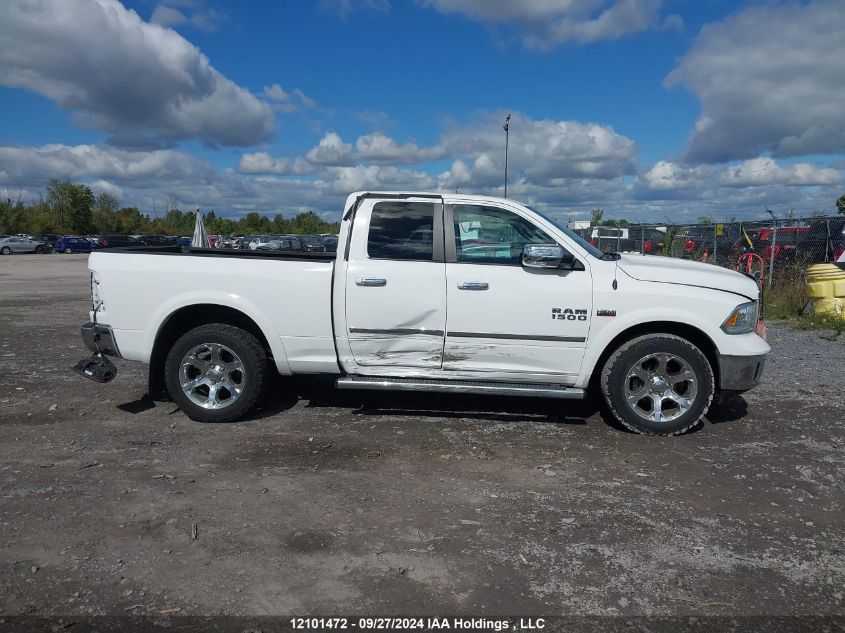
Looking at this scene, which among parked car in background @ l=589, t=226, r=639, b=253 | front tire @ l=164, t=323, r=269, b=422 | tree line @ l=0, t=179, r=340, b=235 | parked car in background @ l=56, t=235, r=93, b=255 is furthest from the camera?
tree line @ l=0, t=179, r=340, b=235

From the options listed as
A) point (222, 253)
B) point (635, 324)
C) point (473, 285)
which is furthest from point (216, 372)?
point (635, 324)

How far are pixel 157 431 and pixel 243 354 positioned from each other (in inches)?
37.2

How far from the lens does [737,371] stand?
5.30 meters

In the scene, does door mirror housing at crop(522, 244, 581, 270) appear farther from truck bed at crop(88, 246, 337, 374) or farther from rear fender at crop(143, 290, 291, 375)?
rear fender at crop(143, 290, 291, 375)

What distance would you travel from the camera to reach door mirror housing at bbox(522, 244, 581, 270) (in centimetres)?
511

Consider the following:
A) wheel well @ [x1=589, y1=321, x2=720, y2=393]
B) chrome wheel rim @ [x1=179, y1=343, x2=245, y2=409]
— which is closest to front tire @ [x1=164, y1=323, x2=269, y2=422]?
chrome wheel rim @ [x1=179, y1=343, x2=245, y2=409]

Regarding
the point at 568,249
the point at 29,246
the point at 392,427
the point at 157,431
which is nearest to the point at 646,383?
the point at 568,249

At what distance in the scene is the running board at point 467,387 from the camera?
210 inches

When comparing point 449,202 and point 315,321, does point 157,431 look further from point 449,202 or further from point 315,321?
point 449,202

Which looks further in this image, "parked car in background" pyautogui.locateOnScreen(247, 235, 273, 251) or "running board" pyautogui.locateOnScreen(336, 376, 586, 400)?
"parked car in background" pyautogui.locateOnScreen(247, 235, 273, 251)

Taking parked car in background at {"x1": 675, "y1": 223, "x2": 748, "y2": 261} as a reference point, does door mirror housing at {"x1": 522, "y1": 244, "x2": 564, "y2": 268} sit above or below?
below

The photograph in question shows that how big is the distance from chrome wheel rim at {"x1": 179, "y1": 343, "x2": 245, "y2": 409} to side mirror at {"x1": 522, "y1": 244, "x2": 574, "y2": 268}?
2.56 metres

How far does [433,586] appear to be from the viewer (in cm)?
320

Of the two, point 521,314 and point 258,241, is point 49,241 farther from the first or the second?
point 521,314
